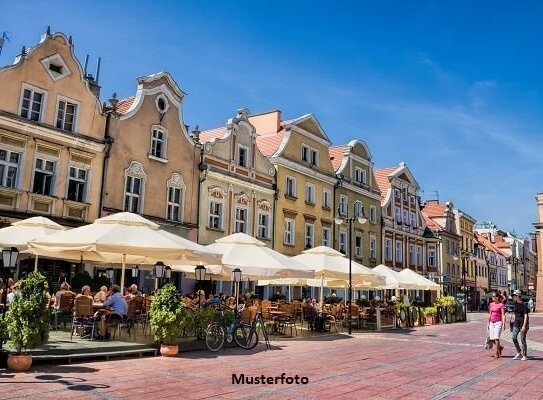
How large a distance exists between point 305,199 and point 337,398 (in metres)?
25.6

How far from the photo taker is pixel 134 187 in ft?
76.5

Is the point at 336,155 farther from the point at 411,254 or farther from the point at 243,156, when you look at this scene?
the point at 411,254

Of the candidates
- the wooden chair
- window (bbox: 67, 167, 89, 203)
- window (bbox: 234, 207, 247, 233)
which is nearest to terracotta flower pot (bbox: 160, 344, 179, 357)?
the wooden chair

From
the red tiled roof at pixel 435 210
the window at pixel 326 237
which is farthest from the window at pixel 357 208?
the red tiled roof at pixel 435 210

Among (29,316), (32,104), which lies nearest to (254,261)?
(29,316)

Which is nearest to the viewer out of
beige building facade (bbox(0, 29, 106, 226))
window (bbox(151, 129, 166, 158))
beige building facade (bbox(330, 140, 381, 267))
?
beige building facade (bbox(0, 29, 106, 226))

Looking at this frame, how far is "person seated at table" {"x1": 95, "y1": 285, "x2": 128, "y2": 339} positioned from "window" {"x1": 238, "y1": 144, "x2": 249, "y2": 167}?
53.2 ft

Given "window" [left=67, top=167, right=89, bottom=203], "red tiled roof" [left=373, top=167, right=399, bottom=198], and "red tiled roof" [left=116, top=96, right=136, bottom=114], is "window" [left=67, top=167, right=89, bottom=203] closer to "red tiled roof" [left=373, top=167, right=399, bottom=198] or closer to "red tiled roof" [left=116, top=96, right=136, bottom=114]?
"red tiled roof" [left=116, top=96, right=136, bottom=114]

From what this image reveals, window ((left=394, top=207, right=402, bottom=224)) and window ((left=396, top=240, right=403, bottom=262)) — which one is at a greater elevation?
window ((left=394, top=207, right=402, bottom=224))

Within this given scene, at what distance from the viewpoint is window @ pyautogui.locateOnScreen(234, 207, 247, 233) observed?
93.0 feet

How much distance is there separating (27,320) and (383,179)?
130 ft

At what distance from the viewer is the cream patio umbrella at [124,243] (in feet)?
40.9

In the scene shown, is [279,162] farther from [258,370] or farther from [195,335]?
[258,370]

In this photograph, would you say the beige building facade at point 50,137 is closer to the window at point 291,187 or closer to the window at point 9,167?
the window at point 9,167
